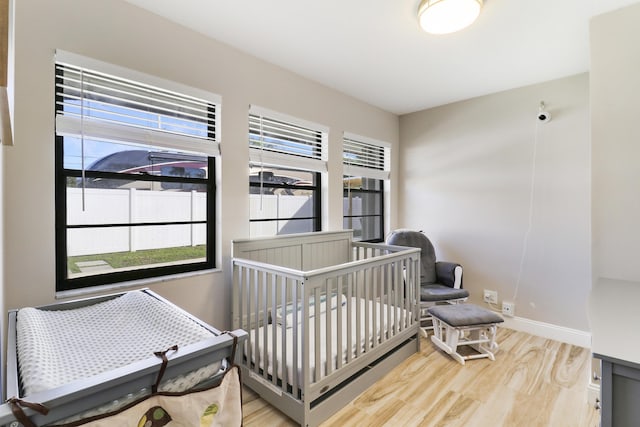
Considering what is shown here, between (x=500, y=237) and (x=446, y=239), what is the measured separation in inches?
22.3

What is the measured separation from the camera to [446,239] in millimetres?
3568

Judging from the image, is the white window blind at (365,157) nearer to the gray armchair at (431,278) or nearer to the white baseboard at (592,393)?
the gray armchair at (431,278)

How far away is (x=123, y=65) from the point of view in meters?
1.79

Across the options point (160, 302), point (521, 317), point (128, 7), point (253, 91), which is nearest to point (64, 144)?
point (128, 7)

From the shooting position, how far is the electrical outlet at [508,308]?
310 cm

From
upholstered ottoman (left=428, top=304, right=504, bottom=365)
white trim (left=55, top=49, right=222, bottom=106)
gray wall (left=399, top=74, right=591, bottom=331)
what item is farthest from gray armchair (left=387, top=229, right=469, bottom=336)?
white trim (left=55, top=49, right=222, bottom=106)

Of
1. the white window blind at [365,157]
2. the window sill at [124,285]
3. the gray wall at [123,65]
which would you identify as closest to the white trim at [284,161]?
the gray wall at [123,65]

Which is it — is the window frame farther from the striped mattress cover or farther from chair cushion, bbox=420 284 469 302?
the striped mattress cover

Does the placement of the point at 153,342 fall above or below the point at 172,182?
below

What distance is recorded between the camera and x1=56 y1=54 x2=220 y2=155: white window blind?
1.65m

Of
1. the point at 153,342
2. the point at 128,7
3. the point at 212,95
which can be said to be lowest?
the point at 153,342

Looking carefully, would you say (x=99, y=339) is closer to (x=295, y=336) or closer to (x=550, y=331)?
(x=295, y=336)

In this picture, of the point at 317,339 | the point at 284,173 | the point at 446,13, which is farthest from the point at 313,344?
the point at 446,13

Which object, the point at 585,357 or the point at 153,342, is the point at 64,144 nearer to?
the point at 153,342
